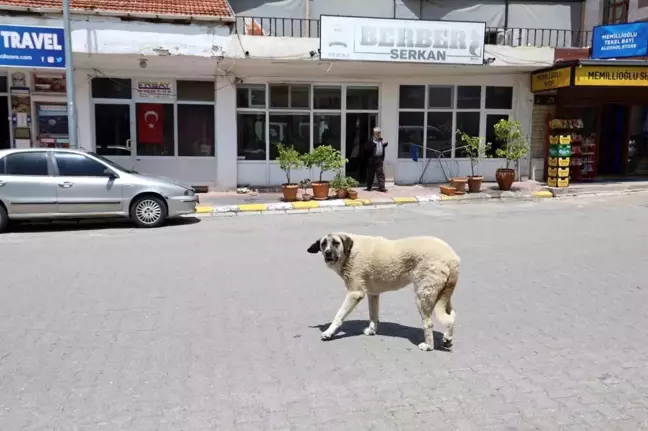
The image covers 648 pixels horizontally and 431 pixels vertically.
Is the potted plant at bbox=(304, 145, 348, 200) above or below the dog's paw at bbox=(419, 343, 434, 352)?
above

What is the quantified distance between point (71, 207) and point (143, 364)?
771 cm

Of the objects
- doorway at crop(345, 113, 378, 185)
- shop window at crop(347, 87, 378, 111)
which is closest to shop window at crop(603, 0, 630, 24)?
Result: shop window at crop(347, 87, 378, 111)

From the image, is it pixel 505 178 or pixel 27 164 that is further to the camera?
pixel 505 178

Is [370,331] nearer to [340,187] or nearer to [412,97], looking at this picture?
[340,187]

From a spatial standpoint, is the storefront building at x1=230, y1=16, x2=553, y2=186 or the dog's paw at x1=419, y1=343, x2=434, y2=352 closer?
the dog's paw at x1=419, y1=343, x2=434, y2=352

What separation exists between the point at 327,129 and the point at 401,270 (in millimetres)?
13436

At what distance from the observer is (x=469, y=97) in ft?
61.1

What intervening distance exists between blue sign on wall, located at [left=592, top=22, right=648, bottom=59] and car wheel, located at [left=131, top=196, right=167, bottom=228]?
13839 millimetres

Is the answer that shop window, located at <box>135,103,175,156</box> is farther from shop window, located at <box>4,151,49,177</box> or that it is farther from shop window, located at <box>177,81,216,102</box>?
shop window, located at <box>4,151,49,177</box>

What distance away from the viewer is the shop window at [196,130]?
17.2m

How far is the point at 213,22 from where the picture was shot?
14.8 m

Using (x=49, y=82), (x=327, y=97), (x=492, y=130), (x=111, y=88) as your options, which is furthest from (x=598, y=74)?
(x=49, y=82)

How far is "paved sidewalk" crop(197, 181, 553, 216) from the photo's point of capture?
47.0 feet

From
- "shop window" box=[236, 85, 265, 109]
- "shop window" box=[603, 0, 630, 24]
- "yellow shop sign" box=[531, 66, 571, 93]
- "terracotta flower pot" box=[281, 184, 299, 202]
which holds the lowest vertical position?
"terracotta flower pot" box=[281, 184, 299, 202]
